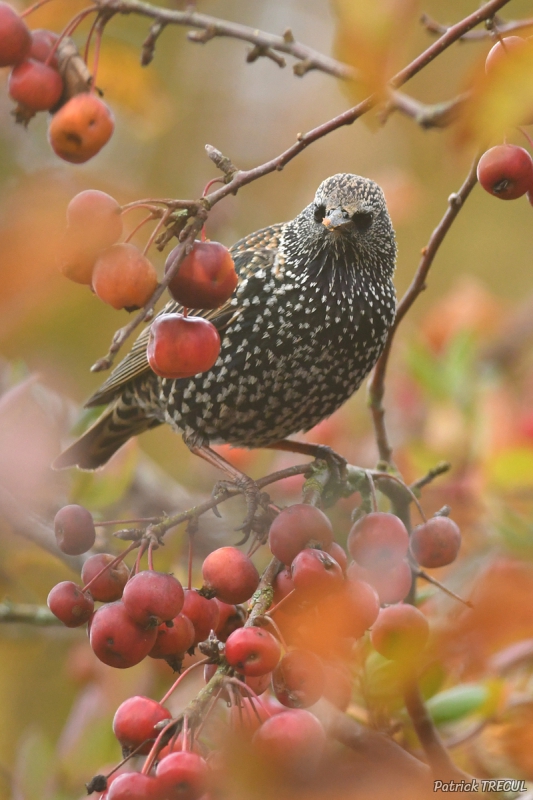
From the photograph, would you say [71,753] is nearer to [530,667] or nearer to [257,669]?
[530,667]

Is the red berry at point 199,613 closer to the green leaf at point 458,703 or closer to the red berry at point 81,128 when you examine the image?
the green leaf at point 458,703

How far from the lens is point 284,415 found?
12.1ft

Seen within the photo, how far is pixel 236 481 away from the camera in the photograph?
308cm

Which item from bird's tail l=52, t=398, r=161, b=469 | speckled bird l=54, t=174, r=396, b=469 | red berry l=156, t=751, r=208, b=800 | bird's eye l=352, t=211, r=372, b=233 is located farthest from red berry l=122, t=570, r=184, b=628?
bird's tail l=52, t=398, r=161, b=469

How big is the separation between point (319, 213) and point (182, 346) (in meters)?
1.72

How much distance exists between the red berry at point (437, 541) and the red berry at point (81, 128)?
122 centimetres

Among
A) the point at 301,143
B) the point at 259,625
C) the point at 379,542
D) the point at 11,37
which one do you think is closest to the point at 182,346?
the point at 301,143

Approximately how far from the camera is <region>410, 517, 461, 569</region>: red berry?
7.78ft

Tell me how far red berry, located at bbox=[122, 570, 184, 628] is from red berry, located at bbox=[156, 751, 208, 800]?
14.3 inches

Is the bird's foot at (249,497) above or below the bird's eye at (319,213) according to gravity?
below

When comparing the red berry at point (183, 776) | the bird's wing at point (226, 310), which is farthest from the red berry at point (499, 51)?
the bird's wing at point (226, 310)

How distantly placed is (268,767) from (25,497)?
2.15 meters

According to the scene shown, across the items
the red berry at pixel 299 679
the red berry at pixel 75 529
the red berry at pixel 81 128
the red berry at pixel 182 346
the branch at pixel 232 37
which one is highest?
the branch at pixel 232 37

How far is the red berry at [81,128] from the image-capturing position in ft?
7.08
